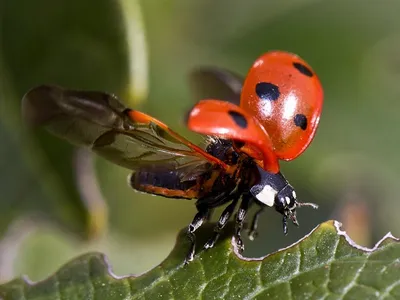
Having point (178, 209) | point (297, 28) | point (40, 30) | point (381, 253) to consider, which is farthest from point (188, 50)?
point (381, 253)

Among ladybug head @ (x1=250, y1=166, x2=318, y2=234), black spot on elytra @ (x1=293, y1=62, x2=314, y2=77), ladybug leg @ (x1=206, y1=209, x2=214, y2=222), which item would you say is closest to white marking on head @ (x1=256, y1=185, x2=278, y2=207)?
ladybug head @ (x1=250, y1=166, x2=318, y2=234)

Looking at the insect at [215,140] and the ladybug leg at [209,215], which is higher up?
the insect at [215,140]

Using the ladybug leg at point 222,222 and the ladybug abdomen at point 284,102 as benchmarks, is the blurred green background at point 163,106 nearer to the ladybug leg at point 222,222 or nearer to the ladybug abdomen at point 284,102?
the ladybug leg at point 222,222

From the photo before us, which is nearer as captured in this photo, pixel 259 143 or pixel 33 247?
pixel 259 143

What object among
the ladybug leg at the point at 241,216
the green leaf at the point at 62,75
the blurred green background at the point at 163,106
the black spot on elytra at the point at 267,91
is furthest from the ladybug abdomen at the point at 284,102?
the green leaf at the point at 62,75

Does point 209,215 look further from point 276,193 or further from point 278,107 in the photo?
point 278,107

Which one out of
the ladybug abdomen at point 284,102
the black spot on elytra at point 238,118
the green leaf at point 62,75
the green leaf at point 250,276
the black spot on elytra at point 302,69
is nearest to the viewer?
the green leaf at point 250,276

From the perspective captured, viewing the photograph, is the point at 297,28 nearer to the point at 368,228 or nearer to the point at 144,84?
the point at 368,228

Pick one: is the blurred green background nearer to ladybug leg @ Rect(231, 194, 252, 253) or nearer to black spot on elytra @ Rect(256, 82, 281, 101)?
ladybug leg @ Rect(231, 194, 252, 253)
